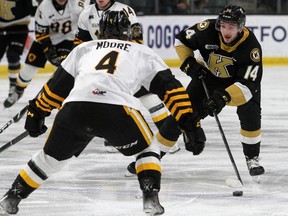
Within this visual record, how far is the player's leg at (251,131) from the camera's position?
16.2ft

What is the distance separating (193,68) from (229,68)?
0.20m

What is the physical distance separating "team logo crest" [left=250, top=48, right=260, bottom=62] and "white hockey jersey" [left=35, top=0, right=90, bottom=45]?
9.59ft

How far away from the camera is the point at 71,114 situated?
3570mm

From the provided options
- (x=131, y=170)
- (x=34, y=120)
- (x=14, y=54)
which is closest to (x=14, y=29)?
(x=14, y=54)

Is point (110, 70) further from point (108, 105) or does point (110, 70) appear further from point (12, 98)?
point (12, 98)

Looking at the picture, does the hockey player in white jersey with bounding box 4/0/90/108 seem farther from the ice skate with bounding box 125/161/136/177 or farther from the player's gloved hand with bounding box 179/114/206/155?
the player's gloved hand with bounding box 179/114/206/155

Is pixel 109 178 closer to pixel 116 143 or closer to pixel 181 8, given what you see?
pixel 116 143

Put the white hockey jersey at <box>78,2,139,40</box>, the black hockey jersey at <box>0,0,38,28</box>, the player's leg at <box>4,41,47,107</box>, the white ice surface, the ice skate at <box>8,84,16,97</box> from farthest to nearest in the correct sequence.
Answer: the black hockey jersey at <box>0,0,38,28</box>
the ice skate at <box>8,84,16,97</box>
the player's leg at <box>4,41,47,107</box>
the white hockey jersey at <box>78,2,139,40</box>
the white ice surface

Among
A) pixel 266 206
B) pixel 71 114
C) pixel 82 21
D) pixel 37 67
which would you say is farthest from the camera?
pixel 37 67

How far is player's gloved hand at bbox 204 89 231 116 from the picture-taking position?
14.9ft

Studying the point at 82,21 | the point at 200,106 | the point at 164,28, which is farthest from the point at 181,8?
the point at 200,106

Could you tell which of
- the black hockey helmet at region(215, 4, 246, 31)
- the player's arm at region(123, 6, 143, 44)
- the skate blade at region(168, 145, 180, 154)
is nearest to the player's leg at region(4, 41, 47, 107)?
the player's arm at region(123, 6, 143, 44)

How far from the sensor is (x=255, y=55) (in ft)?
15.7

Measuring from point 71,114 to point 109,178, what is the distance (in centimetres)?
149
